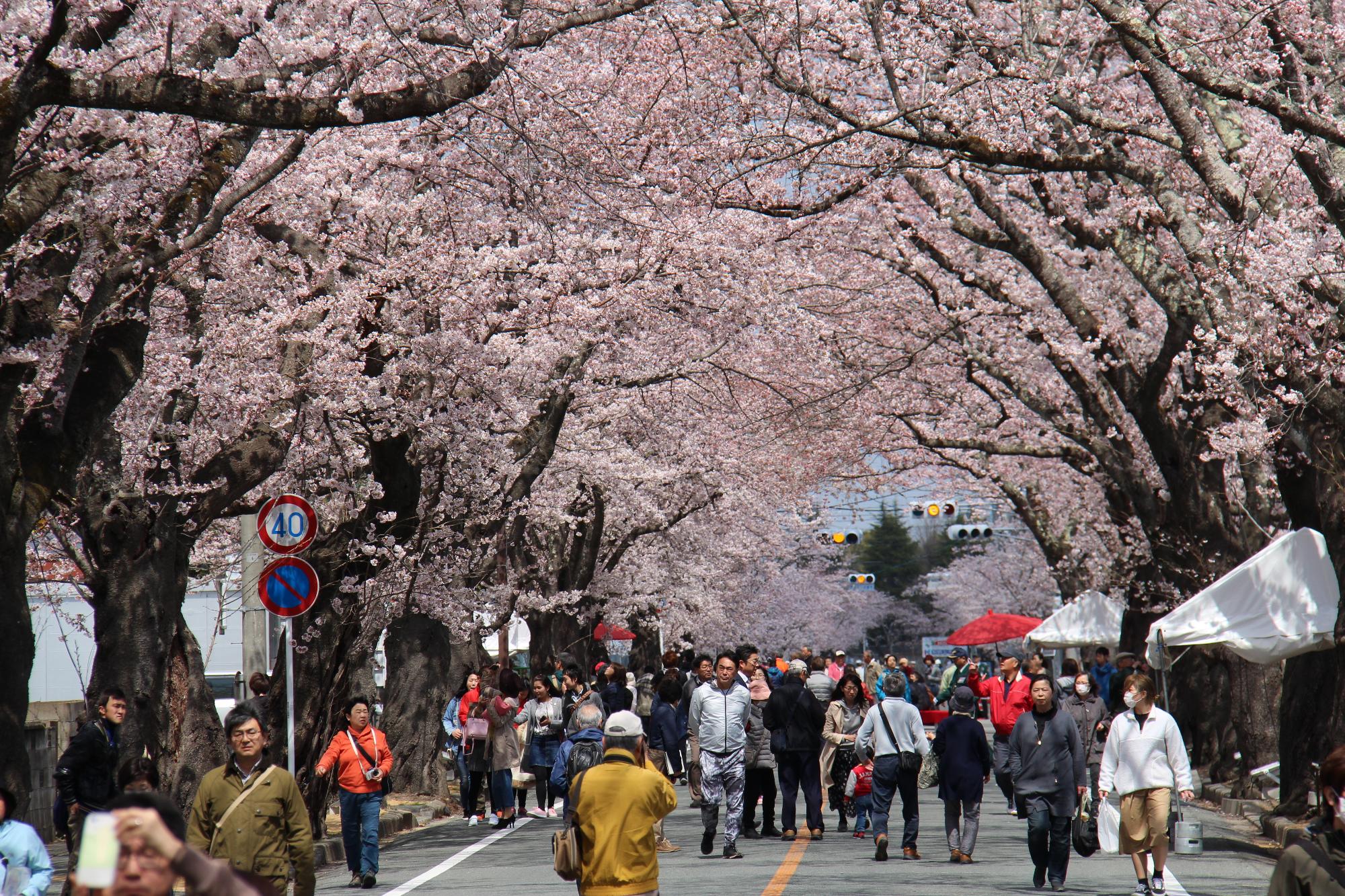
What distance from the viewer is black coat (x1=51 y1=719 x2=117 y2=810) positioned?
1088 centimetres

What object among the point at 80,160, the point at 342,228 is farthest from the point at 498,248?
the point at 80,160

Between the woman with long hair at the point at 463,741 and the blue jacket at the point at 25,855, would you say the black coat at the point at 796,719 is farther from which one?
the blue jacket at the point at 25,855

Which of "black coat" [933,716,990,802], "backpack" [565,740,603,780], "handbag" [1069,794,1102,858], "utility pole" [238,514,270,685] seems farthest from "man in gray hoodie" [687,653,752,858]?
"utility pole" [238,514,270,685]

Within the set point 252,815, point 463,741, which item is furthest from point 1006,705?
point 252,815

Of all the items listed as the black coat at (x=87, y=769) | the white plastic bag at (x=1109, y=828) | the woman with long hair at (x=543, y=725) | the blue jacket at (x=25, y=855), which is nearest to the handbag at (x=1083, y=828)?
the white plastic bag at (x=1109, y=828)

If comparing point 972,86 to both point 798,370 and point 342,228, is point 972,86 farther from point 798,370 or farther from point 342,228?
point 798,370

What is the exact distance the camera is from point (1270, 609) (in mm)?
14938

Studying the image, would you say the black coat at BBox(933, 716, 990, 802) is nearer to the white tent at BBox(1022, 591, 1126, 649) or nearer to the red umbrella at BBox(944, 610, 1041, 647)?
the white tent at BBox(1022, 591, 1126, 649)

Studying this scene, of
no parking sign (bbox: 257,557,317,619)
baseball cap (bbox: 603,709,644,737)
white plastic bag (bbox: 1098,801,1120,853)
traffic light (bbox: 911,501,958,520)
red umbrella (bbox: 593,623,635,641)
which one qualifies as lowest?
white plastic bag (bbox: 1098,801,1120,853)

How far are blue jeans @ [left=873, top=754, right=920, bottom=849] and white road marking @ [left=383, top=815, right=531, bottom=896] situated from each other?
3.71 metres

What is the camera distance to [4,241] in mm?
8812

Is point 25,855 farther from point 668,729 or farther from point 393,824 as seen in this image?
point 668,729

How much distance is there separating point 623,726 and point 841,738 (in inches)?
339

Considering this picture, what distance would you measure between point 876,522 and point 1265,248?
11066 cm
